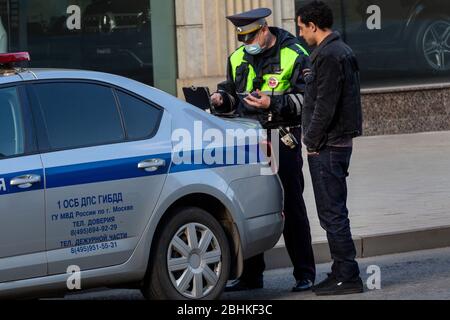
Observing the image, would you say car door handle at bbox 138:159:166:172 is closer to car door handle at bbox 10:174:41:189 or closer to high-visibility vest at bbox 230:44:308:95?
car door handle at bbox 10:174:41:189

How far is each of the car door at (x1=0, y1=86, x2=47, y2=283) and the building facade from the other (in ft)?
26.2

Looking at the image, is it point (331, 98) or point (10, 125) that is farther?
point (331, 98)

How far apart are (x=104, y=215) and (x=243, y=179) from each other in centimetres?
109

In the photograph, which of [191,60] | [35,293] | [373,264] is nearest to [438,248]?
[373,264]

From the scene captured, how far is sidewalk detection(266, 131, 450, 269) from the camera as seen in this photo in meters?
9.51

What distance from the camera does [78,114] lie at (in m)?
6.93

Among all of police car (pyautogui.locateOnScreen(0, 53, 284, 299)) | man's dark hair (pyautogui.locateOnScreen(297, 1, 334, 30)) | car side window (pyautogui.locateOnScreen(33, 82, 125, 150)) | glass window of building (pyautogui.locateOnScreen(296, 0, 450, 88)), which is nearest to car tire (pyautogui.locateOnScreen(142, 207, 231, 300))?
police car (pyautogui.locateOnScreen(0, 53, 284, 299))

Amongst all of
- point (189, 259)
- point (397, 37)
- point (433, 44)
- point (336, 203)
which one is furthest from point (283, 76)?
point (433, 44)

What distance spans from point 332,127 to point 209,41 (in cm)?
790

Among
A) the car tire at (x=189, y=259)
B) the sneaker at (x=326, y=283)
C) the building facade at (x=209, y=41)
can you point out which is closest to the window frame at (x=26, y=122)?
the car tire at (x=189, y=259)

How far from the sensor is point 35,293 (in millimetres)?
6562

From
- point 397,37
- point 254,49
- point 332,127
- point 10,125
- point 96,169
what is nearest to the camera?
point 10,125

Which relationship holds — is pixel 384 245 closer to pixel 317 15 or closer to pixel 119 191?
pixel 317 15

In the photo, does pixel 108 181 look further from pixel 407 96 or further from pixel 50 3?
pixel 407 96
